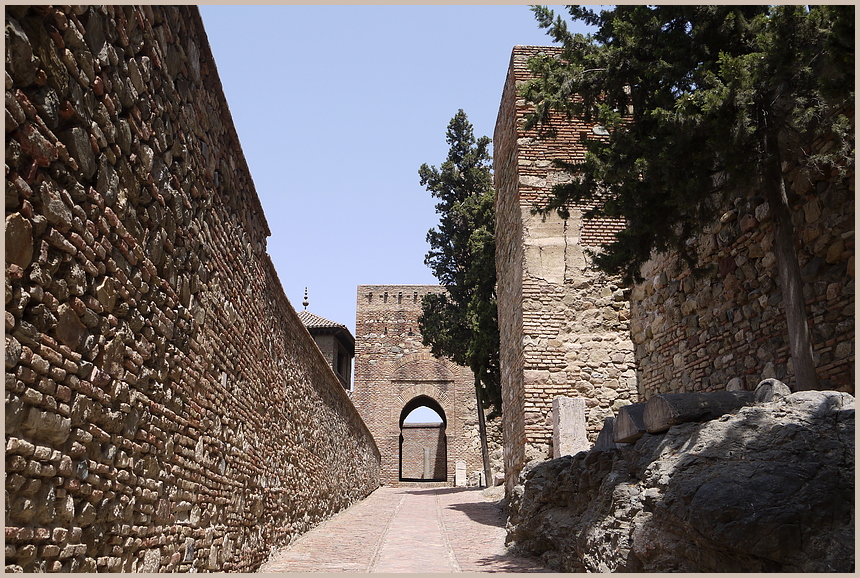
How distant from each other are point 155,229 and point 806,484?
11.8 feet

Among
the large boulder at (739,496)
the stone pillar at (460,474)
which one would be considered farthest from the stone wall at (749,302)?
the stone pillar at (460,474)

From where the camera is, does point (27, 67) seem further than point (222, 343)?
No

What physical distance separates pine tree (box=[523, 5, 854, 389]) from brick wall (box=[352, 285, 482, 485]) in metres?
20.1

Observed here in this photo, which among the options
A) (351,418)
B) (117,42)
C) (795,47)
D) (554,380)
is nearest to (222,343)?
(117,42)

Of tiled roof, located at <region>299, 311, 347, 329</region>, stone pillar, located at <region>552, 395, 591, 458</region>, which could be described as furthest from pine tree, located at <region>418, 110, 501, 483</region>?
tiled roof, located at <region>299, 311, 347, 329</region>

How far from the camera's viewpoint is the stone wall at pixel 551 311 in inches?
377

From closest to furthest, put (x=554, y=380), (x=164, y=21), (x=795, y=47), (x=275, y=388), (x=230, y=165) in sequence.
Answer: (x=164, y=21), (x=795, y=47), (x=230, y=165), (x=275, y=388), (x=554, y=380)

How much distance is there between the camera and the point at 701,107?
5320 millimetres

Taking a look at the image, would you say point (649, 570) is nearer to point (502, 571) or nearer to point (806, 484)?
point (806, 484)

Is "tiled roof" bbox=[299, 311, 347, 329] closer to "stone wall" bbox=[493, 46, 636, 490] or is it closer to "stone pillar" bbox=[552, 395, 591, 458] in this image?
"stone wall" bbox=[493, 46, 636, 490]

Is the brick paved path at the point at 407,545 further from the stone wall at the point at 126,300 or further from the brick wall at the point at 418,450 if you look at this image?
the brick wall at the point at 418,450

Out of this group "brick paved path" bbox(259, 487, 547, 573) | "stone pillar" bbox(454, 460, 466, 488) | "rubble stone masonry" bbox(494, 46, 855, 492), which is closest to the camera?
"rubble stone masonry" bbox(494, 46, 855, 492)

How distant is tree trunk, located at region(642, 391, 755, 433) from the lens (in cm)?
466

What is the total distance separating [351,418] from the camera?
50.0 ft
